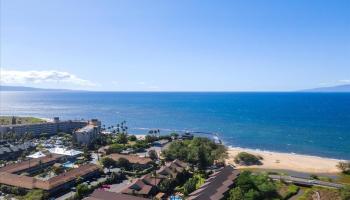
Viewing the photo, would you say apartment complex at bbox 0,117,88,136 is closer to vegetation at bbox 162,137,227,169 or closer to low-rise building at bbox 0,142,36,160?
low-rise building at bbox 0,142,36,160

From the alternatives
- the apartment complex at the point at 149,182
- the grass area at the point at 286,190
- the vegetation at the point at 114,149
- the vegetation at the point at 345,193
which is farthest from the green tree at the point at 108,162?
the vegetation at the point at 345,193

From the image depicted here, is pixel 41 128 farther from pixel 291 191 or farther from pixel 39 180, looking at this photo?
pixel 291 191

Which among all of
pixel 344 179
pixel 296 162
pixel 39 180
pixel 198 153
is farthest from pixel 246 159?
pixel 39 180

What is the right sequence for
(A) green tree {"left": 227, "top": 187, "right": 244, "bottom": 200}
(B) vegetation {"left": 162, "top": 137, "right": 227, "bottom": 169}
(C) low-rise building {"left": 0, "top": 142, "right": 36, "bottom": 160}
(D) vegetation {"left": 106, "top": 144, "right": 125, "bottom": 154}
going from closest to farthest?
(A) green tree {"left": 227, "top": 187, "right": 244, "bottom": 200}, (B) vegetation {"left": 162, "top": 137, "right": 227, "bottom": 169}, (C) low-rise building {"left": 0, "top": 142, "right": 36, "bottom": 160}, (D) vegetation {"left": 106, "top": 144, "right": 125, "bottom": 154}

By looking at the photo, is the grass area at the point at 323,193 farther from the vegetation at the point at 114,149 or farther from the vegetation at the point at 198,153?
the vegetation at the point at 114,149

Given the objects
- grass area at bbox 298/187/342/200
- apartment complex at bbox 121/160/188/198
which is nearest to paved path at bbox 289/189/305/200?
grass area at bbox 298/187/342/200
